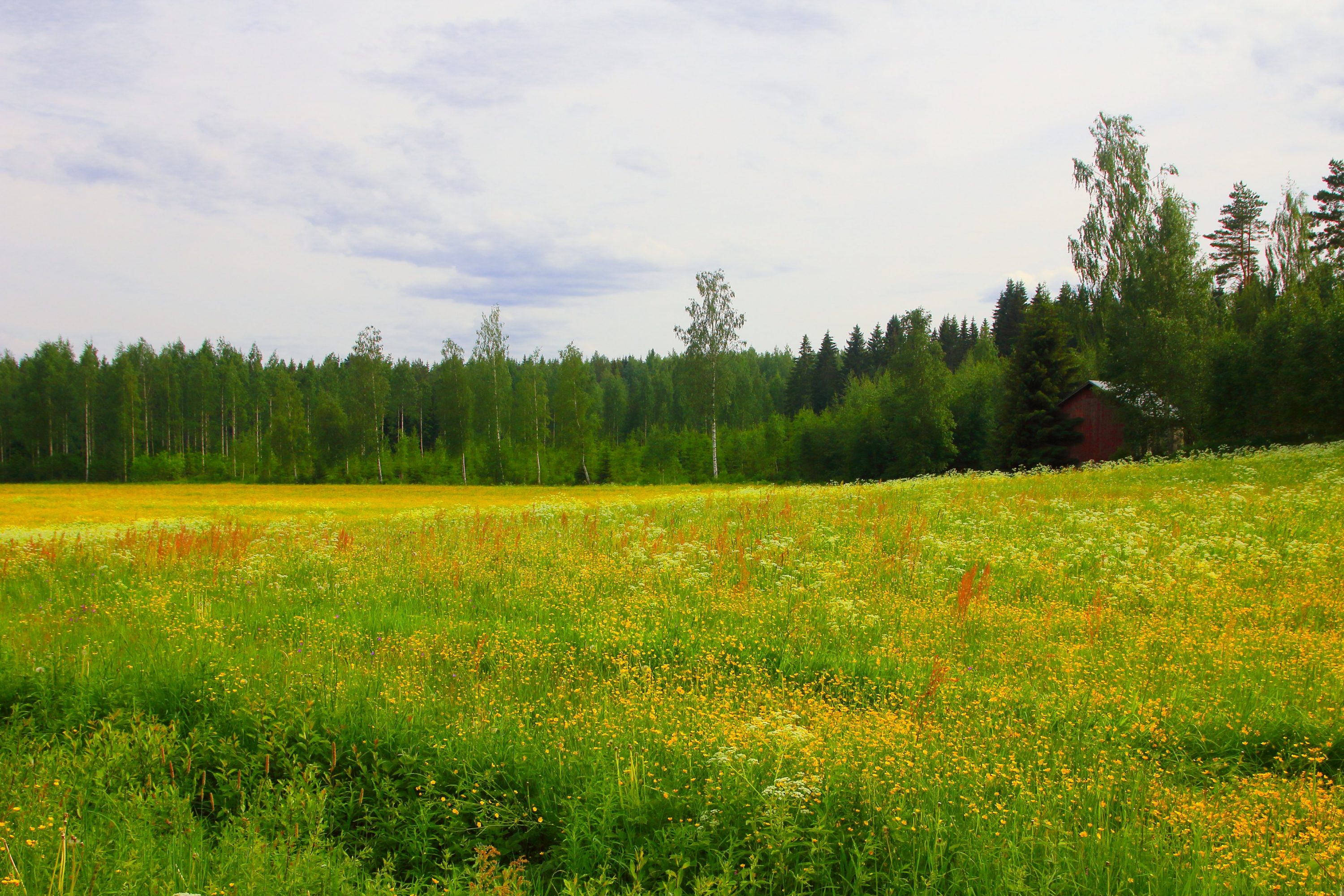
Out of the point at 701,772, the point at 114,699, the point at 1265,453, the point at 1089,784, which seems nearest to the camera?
the point at 1089,784

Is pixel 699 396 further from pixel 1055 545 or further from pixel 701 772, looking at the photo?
pixel 701 772

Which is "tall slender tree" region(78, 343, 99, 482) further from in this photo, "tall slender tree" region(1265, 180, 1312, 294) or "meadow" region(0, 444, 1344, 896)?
"tall slender tree" region(1265, 180, 1312, 294)

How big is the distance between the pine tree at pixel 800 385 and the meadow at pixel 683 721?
7442 centimetres

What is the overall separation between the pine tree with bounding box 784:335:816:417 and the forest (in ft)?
1.31

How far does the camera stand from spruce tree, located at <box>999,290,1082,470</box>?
39.7 m

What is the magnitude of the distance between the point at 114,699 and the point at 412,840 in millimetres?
3146

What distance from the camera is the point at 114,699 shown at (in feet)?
16.8

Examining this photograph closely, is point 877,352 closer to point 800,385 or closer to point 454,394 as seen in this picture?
point 800,385

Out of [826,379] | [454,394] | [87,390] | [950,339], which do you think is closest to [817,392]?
[826,379]

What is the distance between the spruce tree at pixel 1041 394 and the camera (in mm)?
39719

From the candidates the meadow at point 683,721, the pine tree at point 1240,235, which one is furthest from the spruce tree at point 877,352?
the meadow at point 683,721

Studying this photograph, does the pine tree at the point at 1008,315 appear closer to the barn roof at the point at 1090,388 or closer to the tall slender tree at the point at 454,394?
the barn roof at the point at 1090,388

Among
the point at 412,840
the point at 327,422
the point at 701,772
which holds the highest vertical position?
the point at 327,422

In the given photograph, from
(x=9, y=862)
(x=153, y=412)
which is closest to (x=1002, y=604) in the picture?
(x=9, y=862)
